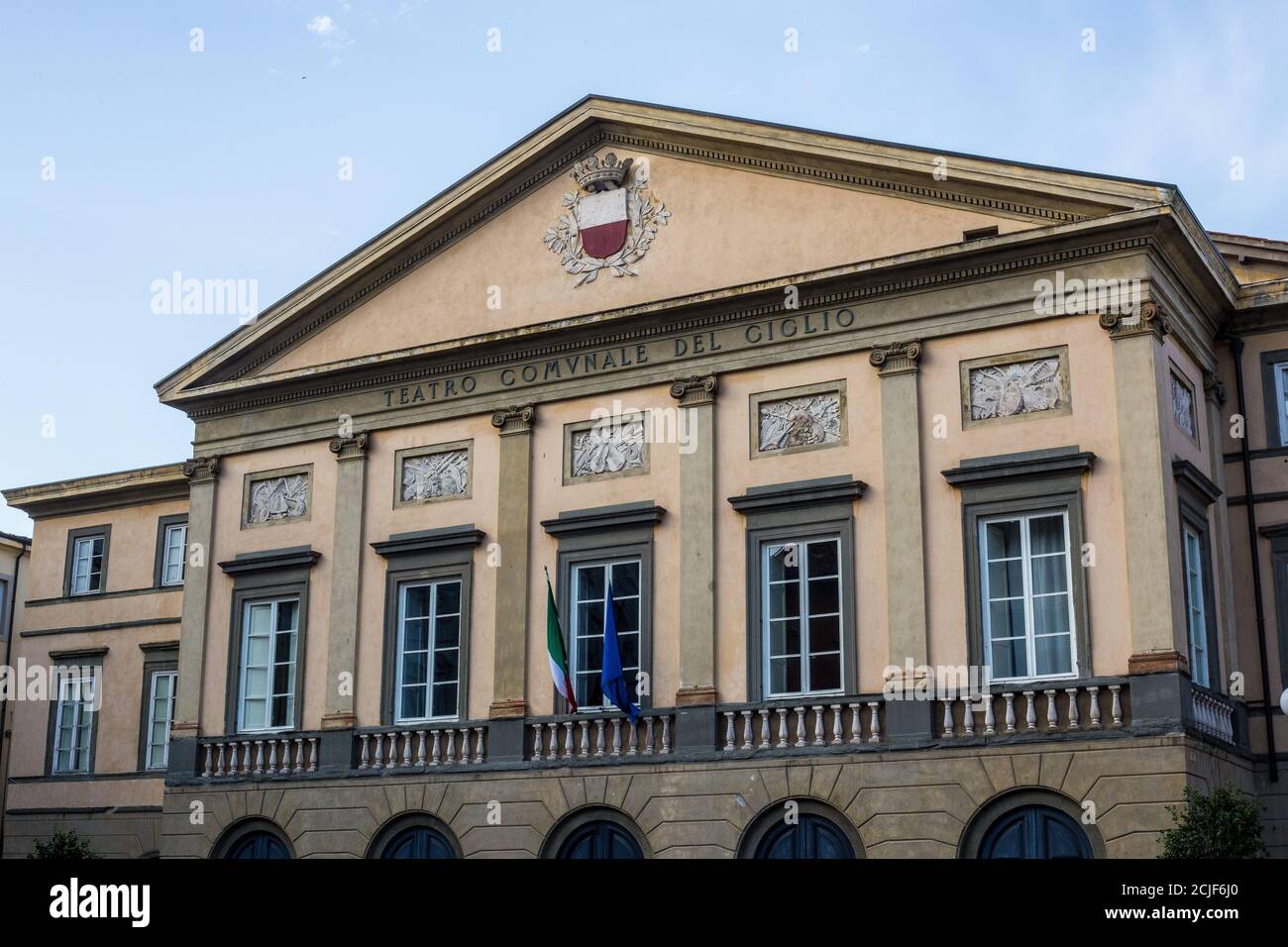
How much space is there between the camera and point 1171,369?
18984 millimetres

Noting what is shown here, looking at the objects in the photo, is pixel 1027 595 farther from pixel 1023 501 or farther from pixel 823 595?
pixel 823 595

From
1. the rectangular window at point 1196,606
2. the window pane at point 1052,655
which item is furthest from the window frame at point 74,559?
the rectangular window at point 1196,606

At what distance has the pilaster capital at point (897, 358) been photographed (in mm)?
19484

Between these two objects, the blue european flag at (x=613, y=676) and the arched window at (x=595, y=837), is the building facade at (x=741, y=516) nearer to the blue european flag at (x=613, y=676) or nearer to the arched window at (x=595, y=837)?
the arched window at (x=595, y=837)

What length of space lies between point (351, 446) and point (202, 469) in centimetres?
297

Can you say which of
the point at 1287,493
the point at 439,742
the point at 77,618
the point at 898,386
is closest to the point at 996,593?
the point at 898,386

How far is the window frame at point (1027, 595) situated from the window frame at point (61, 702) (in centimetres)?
1826

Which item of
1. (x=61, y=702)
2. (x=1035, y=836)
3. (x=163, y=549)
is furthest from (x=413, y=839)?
(x=61, y=702)

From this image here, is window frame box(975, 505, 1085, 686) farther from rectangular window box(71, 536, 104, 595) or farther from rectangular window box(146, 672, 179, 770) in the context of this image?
rectangular window box(71, 536, 104, 595)

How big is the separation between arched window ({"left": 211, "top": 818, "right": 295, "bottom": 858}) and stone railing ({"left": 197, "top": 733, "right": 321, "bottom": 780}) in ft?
2.36

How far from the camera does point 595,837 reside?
2020cm
